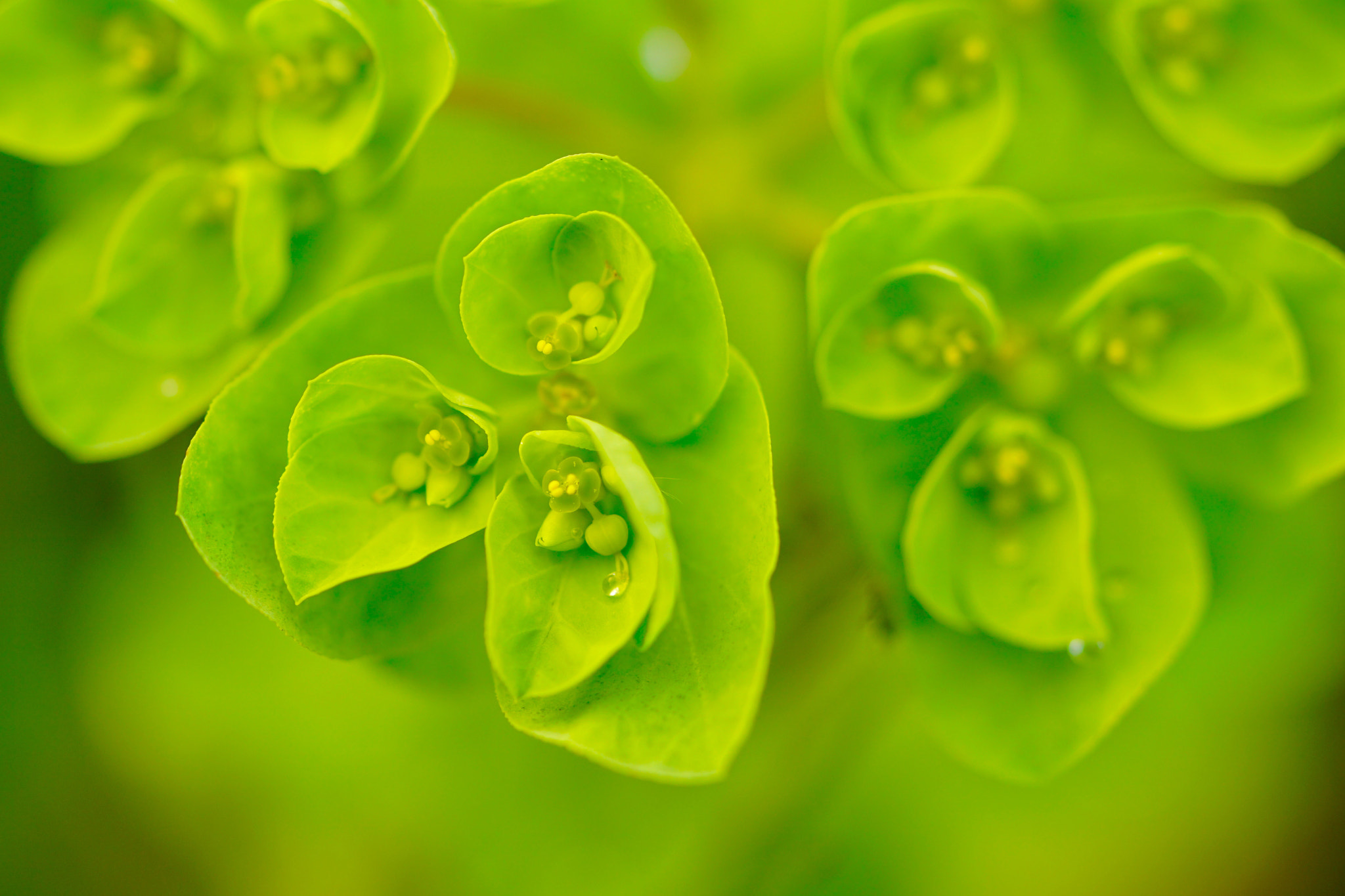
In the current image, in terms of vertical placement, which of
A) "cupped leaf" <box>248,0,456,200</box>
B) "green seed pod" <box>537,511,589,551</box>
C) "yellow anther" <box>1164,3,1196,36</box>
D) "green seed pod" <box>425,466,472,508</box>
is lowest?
"green seed pod" <box>537,511,589,551</box>

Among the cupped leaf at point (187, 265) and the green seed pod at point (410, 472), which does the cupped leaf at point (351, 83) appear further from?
the green seed pod at point (410, 472)

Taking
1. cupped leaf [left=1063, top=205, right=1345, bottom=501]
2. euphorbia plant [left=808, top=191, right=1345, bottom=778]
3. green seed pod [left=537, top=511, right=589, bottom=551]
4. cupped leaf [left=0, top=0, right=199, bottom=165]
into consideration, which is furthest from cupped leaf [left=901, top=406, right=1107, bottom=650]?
cupped leaf [left=0, top=0, right=199, bottom=165]

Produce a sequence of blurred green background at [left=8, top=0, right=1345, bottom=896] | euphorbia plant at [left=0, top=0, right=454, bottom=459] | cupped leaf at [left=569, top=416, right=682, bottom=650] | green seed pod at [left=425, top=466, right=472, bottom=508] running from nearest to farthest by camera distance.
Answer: cupped leaf at [left=569, top=416, right=682, bottom=650] → green seed pod at [left=425, top=466, right=472, bottom=508] → euphorbia plant at [left=0, top=0, right=454, bottom=459] → blurred green background at [left=8, top=0, right=1345, bottom=896]

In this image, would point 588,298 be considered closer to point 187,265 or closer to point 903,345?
point 903,345

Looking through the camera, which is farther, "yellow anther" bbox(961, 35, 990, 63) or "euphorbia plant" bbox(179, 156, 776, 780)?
"yellow anther" bbox(961, 35, 990, 63)

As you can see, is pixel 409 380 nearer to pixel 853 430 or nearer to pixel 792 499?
pixel 853 430

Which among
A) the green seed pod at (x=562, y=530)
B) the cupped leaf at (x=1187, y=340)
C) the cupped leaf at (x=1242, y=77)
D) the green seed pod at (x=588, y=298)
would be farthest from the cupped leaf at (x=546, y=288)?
the cupped leaf at (x=1242, y=77)

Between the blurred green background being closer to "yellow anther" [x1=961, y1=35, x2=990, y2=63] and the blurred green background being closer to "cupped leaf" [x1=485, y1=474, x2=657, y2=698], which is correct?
"yellow anther" [x1=961, y1=35, x2=990, y2=63]

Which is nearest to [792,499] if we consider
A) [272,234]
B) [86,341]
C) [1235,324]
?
[1235,324]
